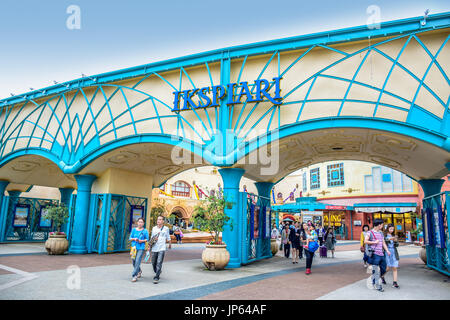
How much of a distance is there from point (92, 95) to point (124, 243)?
7.25 m

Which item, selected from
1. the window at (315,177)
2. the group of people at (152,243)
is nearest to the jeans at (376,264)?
the group of people at (152,243)

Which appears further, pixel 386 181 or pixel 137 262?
pixel 386 181

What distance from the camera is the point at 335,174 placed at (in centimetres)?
3491

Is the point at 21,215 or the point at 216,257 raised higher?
the point at 21,215

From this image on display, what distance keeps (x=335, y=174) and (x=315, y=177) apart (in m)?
3.12

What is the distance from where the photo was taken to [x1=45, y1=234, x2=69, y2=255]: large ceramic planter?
46.0 feet

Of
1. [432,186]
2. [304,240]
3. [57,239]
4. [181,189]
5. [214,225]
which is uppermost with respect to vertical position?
[181,189]

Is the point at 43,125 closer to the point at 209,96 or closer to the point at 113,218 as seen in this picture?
the point at 113,218

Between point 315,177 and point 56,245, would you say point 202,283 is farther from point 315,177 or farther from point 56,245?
point 315,177

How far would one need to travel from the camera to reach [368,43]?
10.5 m

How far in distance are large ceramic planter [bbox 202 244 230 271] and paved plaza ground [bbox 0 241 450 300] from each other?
32 cm

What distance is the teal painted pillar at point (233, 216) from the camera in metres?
11.5

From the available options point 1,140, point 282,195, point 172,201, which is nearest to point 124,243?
point 1,140

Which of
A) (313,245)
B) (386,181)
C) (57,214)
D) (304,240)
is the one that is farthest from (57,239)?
(386,181)
